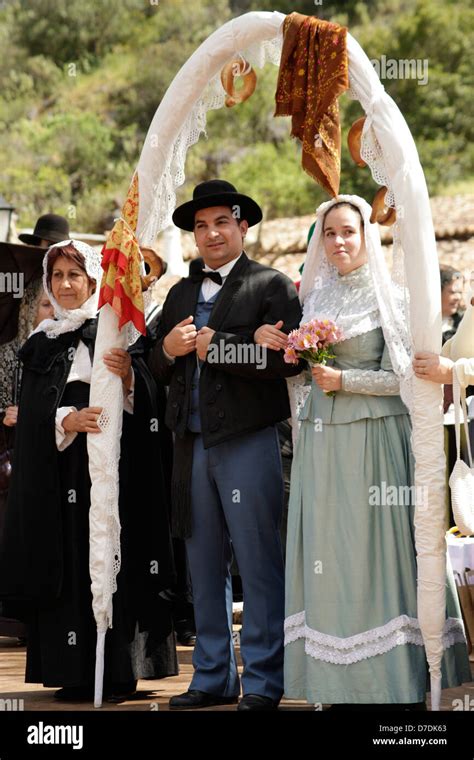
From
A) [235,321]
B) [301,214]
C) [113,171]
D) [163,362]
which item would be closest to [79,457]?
[163,362]

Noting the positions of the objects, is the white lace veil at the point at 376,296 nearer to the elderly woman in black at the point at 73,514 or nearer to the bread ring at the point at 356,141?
the bread ring at the point at 356,141

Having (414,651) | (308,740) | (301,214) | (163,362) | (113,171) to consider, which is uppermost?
(113,171)

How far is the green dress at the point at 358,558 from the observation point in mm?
4891

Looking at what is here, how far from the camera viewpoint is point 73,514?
5.72 m

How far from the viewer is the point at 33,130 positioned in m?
33.7

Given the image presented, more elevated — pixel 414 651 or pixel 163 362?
pixel 163 362

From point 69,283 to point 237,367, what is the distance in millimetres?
1202

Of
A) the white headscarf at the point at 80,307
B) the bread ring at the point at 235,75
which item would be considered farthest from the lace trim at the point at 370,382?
the white headscarf at the point at 80,307

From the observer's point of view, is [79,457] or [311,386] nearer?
[311,386]

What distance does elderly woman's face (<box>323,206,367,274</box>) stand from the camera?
16.8 feet

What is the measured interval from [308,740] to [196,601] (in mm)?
1081

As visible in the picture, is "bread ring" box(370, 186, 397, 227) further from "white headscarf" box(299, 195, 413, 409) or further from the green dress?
the green dress

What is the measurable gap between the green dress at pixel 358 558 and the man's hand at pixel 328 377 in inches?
1.4

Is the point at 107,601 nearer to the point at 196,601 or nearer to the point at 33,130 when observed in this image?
the point at 196,601
